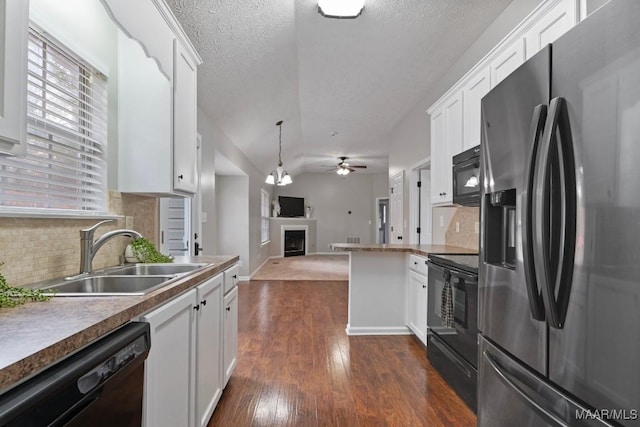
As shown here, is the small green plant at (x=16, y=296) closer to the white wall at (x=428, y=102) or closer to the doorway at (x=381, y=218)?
the white wall at (x=428, y=102)

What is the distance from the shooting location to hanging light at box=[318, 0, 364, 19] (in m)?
2.35

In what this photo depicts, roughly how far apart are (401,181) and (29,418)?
5.00m

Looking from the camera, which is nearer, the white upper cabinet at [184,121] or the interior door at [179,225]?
the white upper cabinet at [184,121]

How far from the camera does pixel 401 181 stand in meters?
5.20

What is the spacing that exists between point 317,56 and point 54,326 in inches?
127

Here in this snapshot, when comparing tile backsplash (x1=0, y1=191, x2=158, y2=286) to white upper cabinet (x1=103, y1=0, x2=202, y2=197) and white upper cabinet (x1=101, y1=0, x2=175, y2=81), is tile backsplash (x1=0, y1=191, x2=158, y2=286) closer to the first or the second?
white upper cabinet (x1=103, y1=0, x2=202, y2=197)

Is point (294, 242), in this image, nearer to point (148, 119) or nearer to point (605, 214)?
point (148, 119)

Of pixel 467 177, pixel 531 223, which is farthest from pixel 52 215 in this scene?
pixel 467 177

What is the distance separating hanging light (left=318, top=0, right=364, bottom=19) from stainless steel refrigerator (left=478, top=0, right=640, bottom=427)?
5.23 feet

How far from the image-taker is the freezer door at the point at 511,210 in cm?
100

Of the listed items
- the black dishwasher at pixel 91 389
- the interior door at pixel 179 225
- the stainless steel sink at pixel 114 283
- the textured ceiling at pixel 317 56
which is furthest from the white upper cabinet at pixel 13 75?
the interior door at pixel 179 225

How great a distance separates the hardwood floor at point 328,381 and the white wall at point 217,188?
1.24m

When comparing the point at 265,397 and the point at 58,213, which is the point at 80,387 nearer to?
the point at 58,213

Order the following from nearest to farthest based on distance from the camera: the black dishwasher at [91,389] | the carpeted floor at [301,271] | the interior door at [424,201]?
the black dishwasher at [91,389] → the interior door at [424,201] → the carpeted floor at [301,271]
